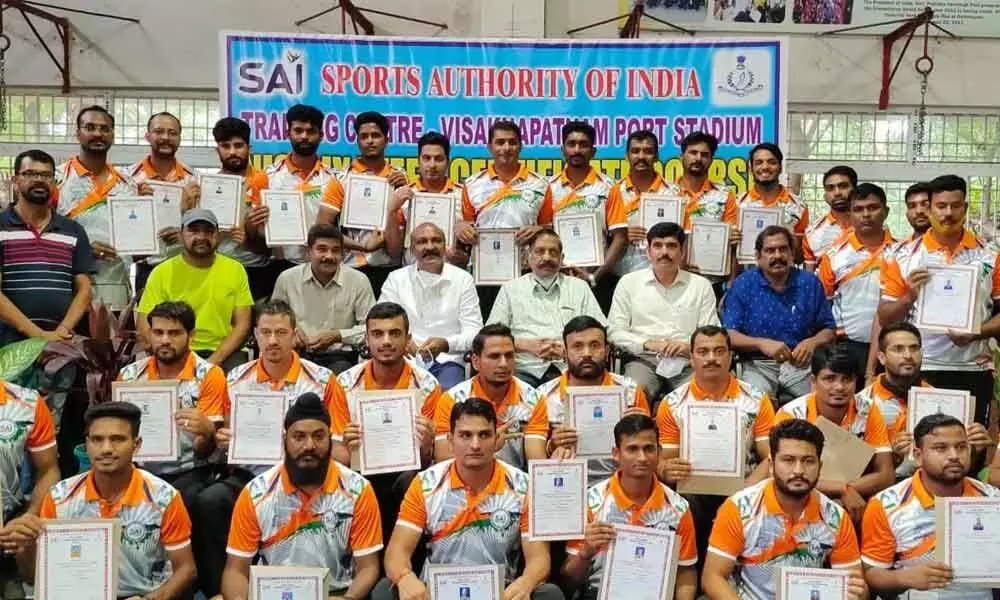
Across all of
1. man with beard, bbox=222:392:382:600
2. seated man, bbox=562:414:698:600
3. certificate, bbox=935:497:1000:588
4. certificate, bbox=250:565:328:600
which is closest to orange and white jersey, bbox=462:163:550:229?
seated man, bbox=562:414:698:600

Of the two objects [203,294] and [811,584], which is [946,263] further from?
[203,294]

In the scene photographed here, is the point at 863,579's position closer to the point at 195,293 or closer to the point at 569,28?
the point at 195,293

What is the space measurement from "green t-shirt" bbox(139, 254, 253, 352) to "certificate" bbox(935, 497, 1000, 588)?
4055 millimetres

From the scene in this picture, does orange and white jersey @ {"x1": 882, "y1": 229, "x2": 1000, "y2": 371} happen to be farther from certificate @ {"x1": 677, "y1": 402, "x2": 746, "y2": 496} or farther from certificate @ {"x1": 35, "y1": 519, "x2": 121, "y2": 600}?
certificate @ {"x1": 35, "y1": 519, "x2": 121, "y2": 600}

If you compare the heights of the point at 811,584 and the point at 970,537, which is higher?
the point at 970,537

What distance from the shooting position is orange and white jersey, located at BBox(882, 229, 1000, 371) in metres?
6.62

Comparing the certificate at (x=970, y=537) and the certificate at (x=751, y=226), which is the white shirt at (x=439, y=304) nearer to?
the certificate at (x=751, y=226)

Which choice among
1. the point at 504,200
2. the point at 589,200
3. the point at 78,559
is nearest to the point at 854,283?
the point at 589,200

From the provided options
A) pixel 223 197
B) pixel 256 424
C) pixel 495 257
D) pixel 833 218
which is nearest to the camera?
pixel 256 424

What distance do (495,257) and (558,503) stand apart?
9.09ft

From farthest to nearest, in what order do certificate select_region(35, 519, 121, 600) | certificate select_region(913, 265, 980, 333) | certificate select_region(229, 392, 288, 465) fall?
certificate select_region(913, 265, 980, 333) → certificate select_region(229, 392, 288, 465) → certificate select_region(35, 519, 121, 600)

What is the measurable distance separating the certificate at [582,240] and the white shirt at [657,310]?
0.36 metres

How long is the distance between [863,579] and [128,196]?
191 inches

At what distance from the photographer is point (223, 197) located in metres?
7.34
